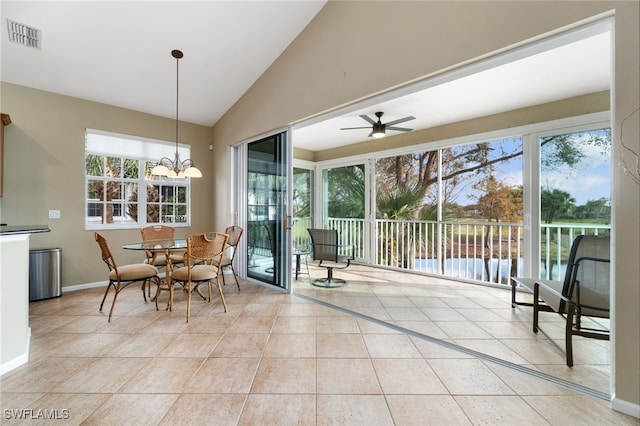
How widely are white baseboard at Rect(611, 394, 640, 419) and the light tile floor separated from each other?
1.5 inches

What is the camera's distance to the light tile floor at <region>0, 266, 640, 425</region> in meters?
1.52

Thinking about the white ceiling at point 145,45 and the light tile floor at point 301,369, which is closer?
the light tile floor at point 301,369

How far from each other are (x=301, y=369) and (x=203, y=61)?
3907mm

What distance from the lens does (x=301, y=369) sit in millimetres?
1941

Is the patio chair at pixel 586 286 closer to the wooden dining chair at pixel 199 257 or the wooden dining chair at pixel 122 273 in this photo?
the wooden dining chair at pixel 199 257

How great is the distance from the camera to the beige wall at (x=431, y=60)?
4.87 feet

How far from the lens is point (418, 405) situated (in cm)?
159

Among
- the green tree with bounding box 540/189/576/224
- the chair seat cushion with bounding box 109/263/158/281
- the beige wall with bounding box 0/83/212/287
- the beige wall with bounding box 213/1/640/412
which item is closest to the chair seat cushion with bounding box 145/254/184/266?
the chair seat cushion with bounding box 109/263/158/281

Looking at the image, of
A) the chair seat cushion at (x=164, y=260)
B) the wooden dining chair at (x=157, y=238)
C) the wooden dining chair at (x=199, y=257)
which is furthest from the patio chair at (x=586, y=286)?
the chair seat cushion at (x=164, y=260)

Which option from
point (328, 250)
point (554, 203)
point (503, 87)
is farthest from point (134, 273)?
point (554, 203)

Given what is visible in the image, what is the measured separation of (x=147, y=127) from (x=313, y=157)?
11.5ft

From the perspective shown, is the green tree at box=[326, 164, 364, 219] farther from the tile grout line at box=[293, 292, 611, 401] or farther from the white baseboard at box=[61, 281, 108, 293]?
the white baseboard at box=[61, 281, 108, 293]

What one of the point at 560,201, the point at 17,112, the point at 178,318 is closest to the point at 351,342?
the point at 178,318

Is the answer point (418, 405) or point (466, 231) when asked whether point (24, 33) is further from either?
point (466, 231)
